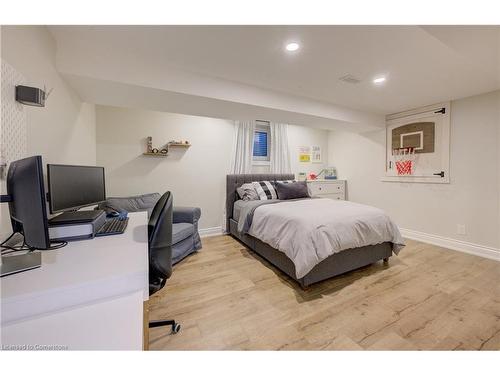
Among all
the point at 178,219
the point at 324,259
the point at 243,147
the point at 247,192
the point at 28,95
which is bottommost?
the point at 324,259

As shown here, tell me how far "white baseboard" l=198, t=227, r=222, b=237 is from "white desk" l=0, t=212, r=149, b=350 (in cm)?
277

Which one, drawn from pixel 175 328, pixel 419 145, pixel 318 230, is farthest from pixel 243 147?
pixel 175 328

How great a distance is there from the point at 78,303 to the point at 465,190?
13.8 feet

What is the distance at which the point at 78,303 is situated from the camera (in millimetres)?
666

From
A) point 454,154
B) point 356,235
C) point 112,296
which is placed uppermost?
point 454,154

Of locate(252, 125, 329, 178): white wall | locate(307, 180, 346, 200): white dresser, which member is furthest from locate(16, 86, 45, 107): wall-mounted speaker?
locate(307, 180, 346, 200): white dresser

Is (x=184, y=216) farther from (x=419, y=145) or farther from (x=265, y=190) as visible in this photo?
(x=419, y=145)

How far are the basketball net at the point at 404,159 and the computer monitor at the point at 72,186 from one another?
4272mm

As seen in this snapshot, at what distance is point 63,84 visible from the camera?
180cm

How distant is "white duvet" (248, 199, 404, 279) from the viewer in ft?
6.17

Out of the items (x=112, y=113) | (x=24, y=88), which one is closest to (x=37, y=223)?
(x=24, y=88)

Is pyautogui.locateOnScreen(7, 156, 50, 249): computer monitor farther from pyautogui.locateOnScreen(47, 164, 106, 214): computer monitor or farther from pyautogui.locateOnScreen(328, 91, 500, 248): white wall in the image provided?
pyautogui.locateOnScreen(328, 91, 500, 248): white wall
